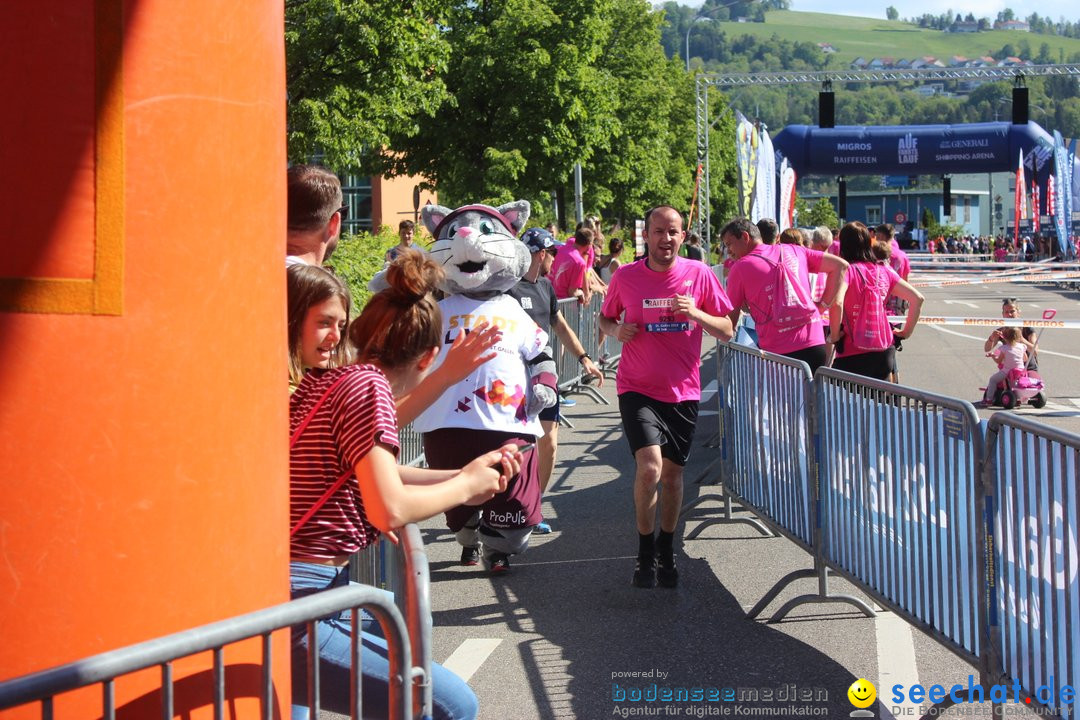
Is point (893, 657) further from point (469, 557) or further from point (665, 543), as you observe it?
point (469, 557)

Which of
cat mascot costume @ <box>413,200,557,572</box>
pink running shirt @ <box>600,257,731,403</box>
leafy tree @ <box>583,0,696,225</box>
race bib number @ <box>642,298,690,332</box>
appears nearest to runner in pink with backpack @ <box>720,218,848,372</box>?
pink running shirt @ <box>600,257,731,403</box>

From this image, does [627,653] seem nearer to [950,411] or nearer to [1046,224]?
[950,411]

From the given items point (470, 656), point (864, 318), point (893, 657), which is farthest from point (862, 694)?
point (864, 318)

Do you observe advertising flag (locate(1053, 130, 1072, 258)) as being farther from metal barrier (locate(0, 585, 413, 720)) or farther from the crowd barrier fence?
metal barrier (locate(0, 585, 413, 720))

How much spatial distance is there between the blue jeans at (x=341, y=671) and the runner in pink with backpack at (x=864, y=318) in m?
6.52

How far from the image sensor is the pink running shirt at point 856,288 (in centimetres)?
915

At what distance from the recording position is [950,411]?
14.3 ft

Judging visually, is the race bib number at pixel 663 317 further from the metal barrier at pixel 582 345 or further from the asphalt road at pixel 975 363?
the metal barrier at pixel 582 345

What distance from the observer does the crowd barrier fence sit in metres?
3.66

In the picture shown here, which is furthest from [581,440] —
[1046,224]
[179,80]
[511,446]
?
[1046,224]

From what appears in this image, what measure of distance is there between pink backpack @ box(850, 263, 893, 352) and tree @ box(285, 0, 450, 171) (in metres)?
10.1

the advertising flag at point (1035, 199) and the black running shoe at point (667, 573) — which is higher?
the advertising flag at point (1035, 199)

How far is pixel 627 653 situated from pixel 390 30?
13546 millimetres

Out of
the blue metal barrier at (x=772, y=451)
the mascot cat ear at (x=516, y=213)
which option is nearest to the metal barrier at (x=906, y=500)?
the blue metal barrier at (x=772, y=451)
